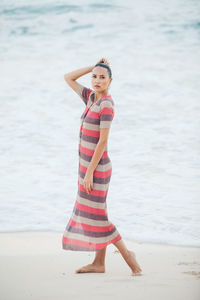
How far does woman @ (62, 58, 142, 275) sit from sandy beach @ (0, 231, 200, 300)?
0.69ft

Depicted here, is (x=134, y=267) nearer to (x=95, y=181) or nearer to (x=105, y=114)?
(x=95, y=181)

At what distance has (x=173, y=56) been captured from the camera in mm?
14836

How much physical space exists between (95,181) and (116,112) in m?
7.34

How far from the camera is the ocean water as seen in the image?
17.1 ft

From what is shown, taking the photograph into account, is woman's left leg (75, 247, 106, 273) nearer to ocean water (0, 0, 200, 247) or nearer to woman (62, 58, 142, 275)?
woman (62, 58, 142, 275)

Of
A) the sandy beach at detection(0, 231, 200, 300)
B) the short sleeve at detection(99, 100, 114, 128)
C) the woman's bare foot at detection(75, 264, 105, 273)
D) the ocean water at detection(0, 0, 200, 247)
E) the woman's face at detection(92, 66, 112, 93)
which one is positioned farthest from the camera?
the ocean water at detection(0, 0, 200, 247)

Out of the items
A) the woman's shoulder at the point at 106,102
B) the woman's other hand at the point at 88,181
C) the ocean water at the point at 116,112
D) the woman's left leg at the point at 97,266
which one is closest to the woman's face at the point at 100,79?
the woman's shoulder at the point at 106,102

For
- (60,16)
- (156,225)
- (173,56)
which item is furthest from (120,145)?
(60,16)

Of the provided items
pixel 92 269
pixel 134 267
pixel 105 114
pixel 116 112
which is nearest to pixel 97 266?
pixel 92 269

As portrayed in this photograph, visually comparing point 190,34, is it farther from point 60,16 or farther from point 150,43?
point 60,16

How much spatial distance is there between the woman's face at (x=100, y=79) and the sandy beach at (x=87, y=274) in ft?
4.21

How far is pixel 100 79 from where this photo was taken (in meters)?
3.10

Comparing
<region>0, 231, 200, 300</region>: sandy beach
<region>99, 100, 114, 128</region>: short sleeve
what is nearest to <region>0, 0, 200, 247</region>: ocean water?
<region>0, 231, 200, 300</region>: sandy beach

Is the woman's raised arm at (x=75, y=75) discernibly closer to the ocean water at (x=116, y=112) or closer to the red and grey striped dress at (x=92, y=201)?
the red and grey striped dress at (x=92, y=201)
